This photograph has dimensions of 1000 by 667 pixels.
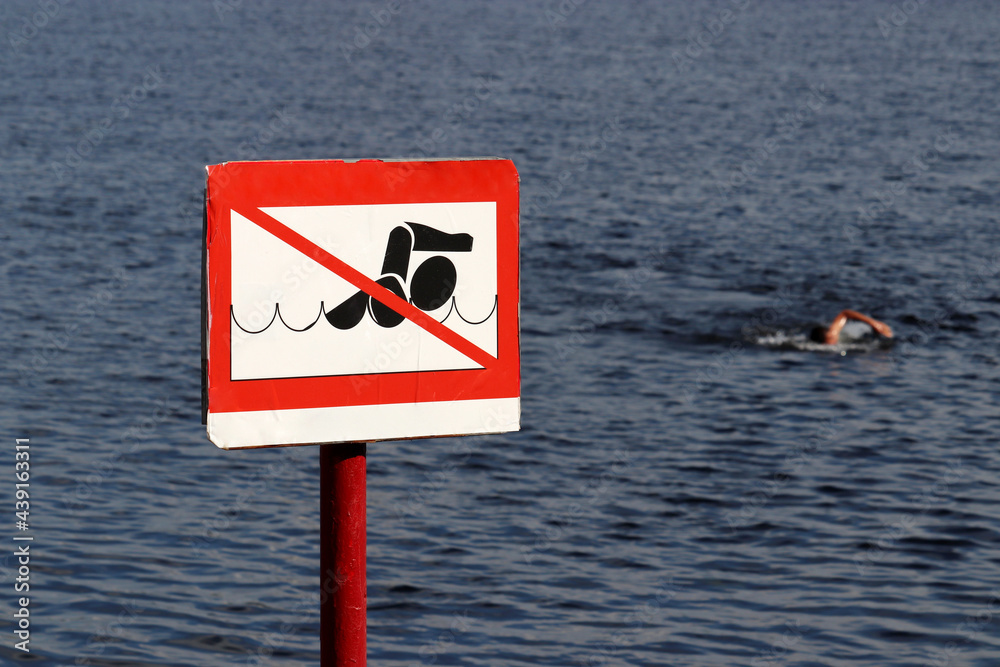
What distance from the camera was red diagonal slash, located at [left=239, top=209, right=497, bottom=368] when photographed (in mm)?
3578

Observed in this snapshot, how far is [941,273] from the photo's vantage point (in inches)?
915

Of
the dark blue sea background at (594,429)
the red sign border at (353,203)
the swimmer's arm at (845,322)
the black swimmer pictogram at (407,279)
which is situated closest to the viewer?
the red sign border at (353,203)

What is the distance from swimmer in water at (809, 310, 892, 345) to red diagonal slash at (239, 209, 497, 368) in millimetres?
16019

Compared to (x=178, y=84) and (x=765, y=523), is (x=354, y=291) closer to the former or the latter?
(x=765, y=523)

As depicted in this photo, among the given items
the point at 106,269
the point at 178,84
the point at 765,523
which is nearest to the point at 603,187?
the point at 106,269

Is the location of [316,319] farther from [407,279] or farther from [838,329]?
[838,329]

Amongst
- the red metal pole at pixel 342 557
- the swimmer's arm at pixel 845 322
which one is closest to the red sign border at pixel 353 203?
the red metal pole at pixel 342 557

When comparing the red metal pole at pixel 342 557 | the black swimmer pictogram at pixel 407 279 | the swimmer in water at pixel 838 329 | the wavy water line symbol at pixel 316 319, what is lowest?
the red metal pole at pixel 342 557

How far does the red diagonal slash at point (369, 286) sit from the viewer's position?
3578mm

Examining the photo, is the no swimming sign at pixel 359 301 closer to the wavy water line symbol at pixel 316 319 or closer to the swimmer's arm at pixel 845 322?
the wavy water line symbol at pixel 316 319

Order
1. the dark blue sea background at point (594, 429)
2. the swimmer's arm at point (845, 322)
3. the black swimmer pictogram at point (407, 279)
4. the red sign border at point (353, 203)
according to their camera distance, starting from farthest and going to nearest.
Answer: the swimmer's arm at point (845, 322) → the dark blue sea background at point (594, 429) → the black swimmer pictogram at point (407, 279) → the red sign border at point (353, 203)

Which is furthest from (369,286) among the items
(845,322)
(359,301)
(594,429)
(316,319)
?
(845,322)

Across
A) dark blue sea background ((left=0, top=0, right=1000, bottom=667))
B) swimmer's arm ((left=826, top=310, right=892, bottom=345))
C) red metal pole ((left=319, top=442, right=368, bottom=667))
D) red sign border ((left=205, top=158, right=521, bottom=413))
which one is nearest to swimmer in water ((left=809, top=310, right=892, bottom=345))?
swimmer's arm ((left=826, top=310, right=892, bottom=345))

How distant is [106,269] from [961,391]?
1425 centimetres
